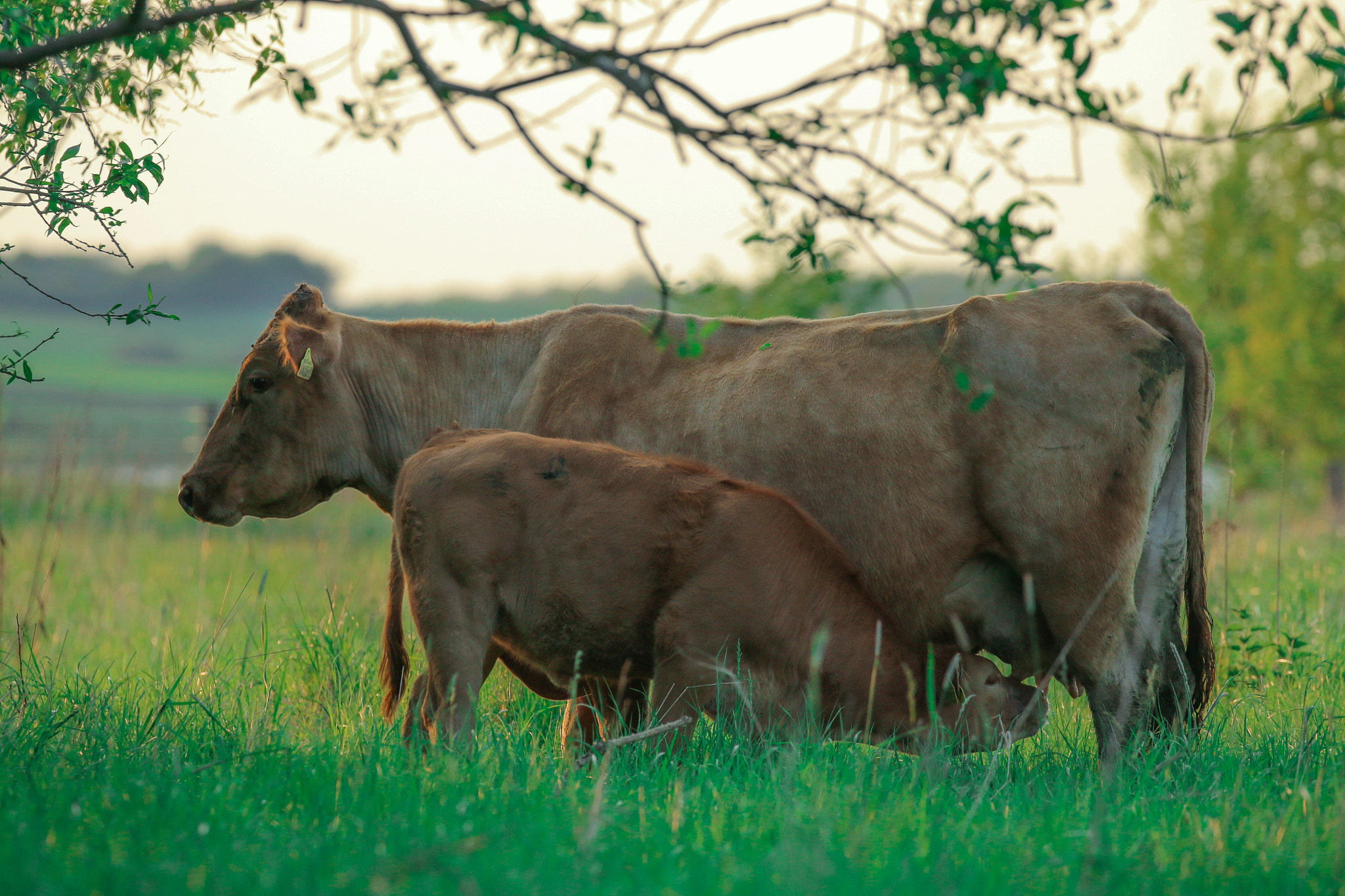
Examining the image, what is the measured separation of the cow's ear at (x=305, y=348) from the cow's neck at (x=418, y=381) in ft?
0.62

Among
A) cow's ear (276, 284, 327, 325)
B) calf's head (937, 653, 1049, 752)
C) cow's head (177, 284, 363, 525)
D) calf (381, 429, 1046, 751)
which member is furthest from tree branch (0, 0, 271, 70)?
calf's head (937, 653, 1049, 752)

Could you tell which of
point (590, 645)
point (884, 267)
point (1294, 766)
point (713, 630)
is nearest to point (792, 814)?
point (713, 630)

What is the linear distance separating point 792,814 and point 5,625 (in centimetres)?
1045

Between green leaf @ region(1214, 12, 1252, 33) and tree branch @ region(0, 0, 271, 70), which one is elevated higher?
green leaf @ region(1214, 12, 1252, 33)

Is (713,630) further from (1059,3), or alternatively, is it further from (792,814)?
(1059,3)

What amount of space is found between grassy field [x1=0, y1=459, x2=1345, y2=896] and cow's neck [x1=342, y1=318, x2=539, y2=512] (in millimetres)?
959

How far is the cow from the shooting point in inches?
182

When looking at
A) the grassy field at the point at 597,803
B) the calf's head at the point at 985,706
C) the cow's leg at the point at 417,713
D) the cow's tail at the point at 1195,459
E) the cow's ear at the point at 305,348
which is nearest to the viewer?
the grassy field at the point at 597,803

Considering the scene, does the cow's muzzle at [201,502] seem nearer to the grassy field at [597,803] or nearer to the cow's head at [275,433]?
the cow's head at [275,433]

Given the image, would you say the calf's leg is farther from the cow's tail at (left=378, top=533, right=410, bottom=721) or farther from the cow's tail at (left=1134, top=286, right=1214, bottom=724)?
the cow's tail at (left=1134, top=286, right=1214, bottom=724)

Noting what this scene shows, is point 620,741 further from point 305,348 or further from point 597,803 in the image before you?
point 305,348

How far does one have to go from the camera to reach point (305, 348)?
17.8ft

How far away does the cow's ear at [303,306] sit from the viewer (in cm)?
571

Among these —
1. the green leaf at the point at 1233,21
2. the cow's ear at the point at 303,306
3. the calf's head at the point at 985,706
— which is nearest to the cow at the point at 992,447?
the cow's ear at the point at 303,306
